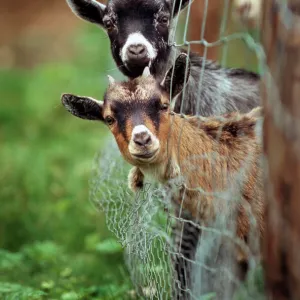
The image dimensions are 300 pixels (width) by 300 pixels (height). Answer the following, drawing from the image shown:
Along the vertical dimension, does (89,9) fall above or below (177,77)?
above

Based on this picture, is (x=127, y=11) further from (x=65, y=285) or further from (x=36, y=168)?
(x=36, y=168)

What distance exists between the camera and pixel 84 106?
179 inches

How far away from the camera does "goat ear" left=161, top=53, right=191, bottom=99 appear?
429 centimetres

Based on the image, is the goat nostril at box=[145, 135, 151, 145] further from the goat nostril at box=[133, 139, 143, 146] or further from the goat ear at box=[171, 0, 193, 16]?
the goat ear at box=[171, 0, 193, 16]

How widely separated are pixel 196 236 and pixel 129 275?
0.86m

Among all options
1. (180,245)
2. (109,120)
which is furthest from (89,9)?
(180,245)

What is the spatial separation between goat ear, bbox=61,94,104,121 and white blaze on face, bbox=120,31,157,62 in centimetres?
58

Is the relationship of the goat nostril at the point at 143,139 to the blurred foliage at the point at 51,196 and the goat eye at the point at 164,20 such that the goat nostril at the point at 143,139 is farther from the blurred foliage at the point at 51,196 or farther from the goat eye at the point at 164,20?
the goat eye at the point at 164,20

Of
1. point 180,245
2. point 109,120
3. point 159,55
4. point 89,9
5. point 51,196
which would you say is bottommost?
point 51,196

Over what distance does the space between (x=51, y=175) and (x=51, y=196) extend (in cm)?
48

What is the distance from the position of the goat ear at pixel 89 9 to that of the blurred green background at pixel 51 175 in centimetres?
44

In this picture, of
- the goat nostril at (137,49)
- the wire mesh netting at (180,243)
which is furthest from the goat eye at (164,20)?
the goat nostril at (137,49)

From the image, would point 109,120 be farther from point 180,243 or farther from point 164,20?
point 164,20

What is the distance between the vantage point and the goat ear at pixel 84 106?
14.8 ft
